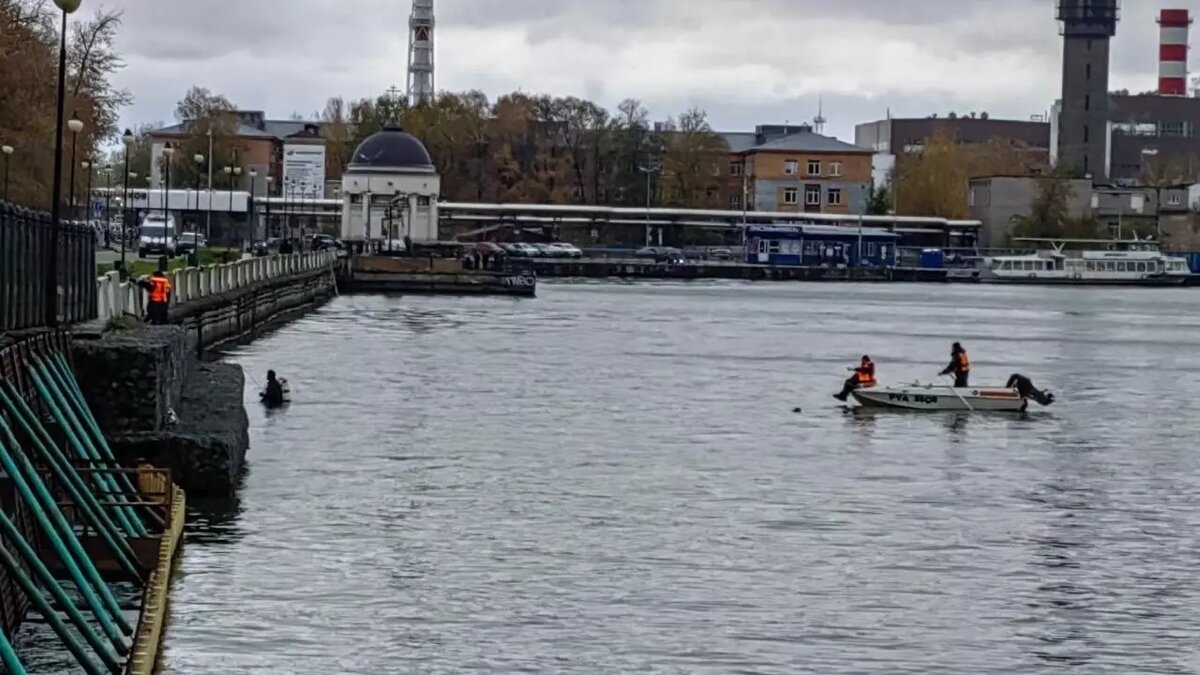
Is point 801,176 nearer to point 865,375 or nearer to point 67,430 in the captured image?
point 865,375

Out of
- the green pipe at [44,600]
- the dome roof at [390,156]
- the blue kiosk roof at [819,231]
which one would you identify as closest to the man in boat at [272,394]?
the green pipe at [44,600]

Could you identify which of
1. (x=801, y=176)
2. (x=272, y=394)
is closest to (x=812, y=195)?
(x=801, y=176)

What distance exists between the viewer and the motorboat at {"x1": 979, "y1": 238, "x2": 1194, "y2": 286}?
17175cm

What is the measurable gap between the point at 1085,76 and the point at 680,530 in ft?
545

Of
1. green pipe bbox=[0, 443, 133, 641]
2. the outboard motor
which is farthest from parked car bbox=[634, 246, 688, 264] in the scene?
green pipe bbox=[0, 443, 133, 641]

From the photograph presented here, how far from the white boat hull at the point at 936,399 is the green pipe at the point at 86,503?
97.5 feet

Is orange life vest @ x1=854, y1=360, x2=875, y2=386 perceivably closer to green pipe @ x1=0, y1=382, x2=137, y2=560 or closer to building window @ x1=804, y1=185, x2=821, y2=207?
green pipe @ x1=0, y1=382, x2=137, y2=560

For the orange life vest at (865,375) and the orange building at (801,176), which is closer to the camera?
the orange life vest at (865,375)

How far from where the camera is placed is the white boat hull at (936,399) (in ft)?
170

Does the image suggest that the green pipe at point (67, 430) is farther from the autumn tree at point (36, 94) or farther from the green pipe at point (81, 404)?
the autumn tree at point (36, 94)

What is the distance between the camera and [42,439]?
23.0 metres

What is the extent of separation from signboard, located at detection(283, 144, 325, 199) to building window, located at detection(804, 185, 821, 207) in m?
40.3

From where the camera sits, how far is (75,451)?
84.8ft

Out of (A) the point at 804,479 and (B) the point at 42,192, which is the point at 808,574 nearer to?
(A) the point at 804,479
